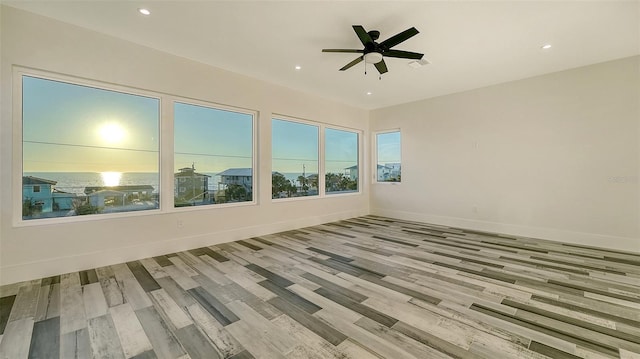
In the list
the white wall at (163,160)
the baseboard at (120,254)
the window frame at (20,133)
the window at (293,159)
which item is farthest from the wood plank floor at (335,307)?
the window at (293,159)

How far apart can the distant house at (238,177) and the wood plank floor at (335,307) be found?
1.36 metres

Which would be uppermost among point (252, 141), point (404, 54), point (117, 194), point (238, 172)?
point (404, 54)

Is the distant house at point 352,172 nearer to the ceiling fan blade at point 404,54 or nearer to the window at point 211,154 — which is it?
the window at point 211,154

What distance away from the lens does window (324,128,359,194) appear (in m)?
6.55

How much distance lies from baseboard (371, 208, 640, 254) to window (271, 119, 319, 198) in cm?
267

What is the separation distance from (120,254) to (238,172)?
2.14 m

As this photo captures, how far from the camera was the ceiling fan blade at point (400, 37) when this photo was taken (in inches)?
108

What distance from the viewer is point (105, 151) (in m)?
3.54

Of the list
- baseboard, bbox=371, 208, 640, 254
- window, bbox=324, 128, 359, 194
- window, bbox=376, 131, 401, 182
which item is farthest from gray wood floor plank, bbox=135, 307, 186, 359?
window, bbox=376, 131, 401, 182

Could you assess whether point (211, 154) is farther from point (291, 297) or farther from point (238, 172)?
point (291, 297)

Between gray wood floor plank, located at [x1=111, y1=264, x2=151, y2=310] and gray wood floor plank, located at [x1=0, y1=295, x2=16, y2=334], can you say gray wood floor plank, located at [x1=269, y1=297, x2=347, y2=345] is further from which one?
gray wood floor plank, located at [x1=0, y1=295, x2=16, y2=334]

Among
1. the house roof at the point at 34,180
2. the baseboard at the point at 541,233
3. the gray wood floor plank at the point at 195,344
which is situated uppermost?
the house roof at the point at 34,180

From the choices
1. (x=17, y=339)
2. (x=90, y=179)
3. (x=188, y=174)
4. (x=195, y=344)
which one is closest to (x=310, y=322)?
(x=195, y=344)

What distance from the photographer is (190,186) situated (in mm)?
4262
